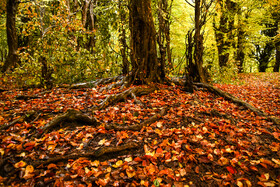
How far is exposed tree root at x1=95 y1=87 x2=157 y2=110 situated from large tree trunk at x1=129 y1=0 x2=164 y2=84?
2.26 feet

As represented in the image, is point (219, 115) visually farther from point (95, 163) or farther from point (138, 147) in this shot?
point (95, 163)

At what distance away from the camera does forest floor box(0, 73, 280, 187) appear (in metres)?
2.31

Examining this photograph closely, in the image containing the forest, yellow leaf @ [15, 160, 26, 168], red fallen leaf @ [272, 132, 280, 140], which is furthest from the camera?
red fallen leaf @ [272, 132, 280, 140]

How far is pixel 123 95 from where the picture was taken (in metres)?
5.02

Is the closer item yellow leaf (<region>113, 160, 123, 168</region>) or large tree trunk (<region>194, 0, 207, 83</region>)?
yellow leaf (<region>113, 160, 123, 168</region>)

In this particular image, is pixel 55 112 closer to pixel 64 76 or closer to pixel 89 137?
pixel 89 137

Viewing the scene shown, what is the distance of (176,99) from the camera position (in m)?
5.36

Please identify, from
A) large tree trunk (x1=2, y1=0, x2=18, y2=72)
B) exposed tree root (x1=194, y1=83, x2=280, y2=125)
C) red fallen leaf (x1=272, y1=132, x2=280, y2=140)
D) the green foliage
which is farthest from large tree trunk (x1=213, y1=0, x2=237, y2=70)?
large tree trunk (x1=2, y1=0, x2=18, y2=72)

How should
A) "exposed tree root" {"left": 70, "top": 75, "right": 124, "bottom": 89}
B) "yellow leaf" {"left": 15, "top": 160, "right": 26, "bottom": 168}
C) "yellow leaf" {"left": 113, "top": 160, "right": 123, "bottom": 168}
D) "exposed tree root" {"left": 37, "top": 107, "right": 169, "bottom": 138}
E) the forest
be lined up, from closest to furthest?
"yellow leaf" {"left": 15, "top": 160, "right": 26, "bottom": 168} < the forest < "yellow leaf" {"left": 113, "top": 160, "right": 123, "bottom": 168} < "exposed tree root" {"left": 37, "top": 107, "right": 169, "bottom": 138} < "exposed tree root" {"left": 70, "top": 75, "right": 124, "bottom": 89}

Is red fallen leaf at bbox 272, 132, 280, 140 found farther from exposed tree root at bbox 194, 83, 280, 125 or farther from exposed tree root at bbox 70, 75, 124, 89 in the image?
exposed tree root at bbox 70, 75, 124, 89

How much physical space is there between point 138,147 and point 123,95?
2340mm

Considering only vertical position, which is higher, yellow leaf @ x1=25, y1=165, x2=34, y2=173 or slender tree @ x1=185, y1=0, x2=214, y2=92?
slender tree @ x1=185, y1=0, x2=214, y2=92

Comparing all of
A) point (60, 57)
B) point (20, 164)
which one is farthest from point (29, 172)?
point (60, 57)

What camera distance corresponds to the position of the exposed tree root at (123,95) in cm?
442
